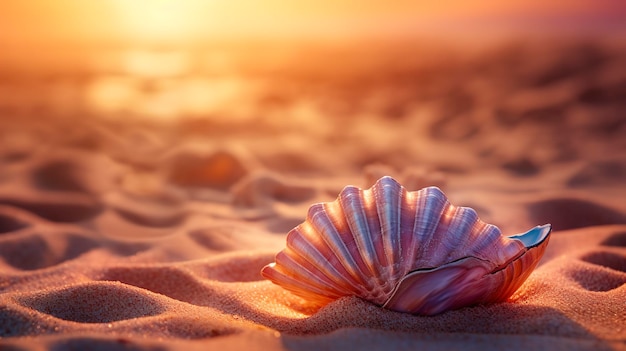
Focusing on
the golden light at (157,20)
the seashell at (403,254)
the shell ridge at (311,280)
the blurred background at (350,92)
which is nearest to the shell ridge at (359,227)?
the seashell at (403,254)

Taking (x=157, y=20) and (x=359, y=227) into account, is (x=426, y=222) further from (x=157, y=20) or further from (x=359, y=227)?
(x=157, y=20)

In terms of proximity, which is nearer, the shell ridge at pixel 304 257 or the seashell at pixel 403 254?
the seashell at pixel 403 254

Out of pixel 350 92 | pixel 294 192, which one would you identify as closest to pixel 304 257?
pixel 294 192

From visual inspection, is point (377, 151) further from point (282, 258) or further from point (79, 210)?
point (282, 258)

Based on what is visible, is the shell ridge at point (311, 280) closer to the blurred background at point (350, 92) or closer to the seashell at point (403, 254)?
the seashell at point (403, 254)

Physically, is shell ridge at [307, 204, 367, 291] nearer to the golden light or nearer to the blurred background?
the blurred background

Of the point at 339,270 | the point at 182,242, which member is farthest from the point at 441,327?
the point at 182,242
